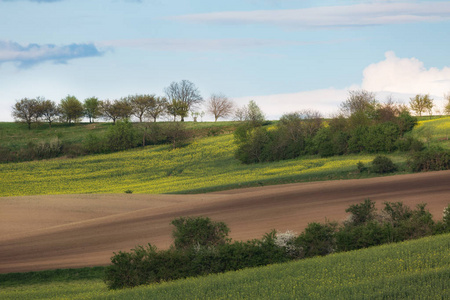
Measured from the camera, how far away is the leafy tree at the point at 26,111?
13375cm

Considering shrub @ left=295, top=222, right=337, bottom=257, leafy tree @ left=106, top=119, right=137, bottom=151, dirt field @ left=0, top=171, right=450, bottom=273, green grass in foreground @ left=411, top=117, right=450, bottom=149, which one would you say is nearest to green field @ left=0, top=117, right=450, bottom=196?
green grass in foreground @ left=411, top=117, right=450, bottom=149

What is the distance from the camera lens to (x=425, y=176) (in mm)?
47906

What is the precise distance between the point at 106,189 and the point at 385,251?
60.5 m

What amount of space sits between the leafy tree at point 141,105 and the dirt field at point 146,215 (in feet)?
284

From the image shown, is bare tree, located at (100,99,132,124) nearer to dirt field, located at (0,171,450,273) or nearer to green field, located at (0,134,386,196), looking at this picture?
green field, located at (0,134,386,196)

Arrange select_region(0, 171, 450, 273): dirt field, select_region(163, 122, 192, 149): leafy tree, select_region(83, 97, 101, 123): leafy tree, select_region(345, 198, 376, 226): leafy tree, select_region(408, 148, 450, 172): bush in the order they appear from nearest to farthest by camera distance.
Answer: select_region(345, 198, 376, 226): leafy tree → select_region(0, 171, 450, 273): dirt field → select_region(408, 148, 450, 172): bush → select_region(163, 122, 192, 149): leafy tree → select_region(83, 97, 101, 123): leafy tree

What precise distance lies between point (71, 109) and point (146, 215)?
109 meters

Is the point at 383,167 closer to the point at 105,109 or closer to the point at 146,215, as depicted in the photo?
the point at 146,215

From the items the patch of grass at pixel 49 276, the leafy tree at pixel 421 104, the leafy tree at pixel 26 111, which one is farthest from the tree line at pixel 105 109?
the patch of grass at pixel 49 276

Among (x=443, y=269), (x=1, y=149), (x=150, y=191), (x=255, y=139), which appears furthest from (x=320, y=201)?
(x=1, y=149)

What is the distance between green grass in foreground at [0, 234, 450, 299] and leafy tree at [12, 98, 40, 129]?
408 feet

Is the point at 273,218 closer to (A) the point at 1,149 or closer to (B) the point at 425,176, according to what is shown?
(B) the point at 425,176

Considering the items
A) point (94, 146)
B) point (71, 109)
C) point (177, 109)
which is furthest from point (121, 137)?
point (71, 109)

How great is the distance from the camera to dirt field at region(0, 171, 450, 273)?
31781mm
